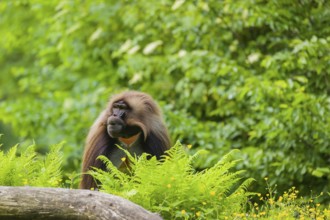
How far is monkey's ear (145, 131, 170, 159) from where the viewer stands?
8.02m

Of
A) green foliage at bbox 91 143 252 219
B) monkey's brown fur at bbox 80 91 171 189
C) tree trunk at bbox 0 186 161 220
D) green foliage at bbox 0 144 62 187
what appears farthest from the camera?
monkey's brown fur at bbox 80 91 171 189

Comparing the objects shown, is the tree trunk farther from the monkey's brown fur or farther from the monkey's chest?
the monkey's chest

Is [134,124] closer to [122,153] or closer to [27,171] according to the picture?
[122,153]

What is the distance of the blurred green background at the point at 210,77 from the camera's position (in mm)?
9641

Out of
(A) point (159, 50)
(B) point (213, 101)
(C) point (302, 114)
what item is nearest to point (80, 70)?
(A) point (159, 50)

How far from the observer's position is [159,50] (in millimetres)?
12641

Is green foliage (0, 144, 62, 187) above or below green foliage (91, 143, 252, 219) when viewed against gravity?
above

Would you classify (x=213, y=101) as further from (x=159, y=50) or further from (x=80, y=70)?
(x=80, y=70)

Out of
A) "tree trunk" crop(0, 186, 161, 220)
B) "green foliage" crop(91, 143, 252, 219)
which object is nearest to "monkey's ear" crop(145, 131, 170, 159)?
"green foliage" crop(91, 143, 252, 219)

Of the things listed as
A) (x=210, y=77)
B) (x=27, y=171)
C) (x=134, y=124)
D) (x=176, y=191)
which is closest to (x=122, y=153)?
(x=134, y=124)

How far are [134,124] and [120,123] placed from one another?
0.54 ft

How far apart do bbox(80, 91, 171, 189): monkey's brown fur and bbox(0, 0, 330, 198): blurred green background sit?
1832mm

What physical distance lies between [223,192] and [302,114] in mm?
2863

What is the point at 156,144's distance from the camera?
317 inches
